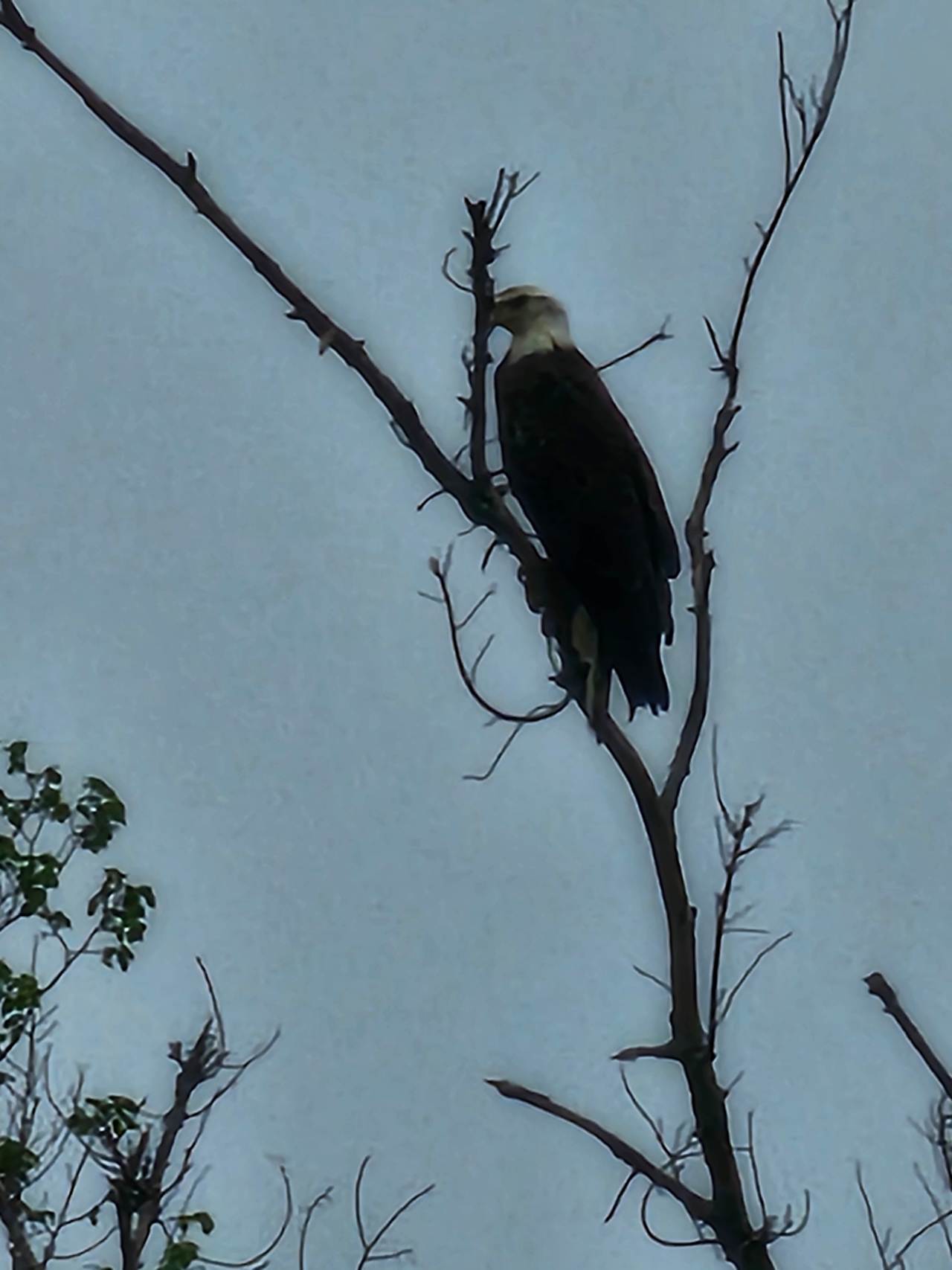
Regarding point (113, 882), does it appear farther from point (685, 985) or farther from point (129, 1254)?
point (685, 985)

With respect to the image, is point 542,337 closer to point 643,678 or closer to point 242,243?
point 643,678

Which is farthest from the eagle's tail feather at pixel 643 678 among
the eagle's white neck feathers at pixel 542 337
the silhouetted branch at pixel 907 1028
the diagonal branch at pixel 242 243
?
the silhouetted branch at pixel 907 1028

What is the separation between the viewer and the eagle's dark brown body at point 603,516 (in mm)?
3883

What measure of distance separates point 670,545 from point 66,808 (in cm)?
152

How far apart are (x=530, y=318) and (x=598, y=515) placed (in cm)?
63

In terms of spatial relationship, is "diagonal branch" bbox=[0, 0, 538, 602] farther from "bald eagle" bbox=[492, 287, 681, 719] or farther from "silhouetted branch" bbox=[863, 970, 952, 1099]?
"bald eagle" bbox=[492, 287, 681, 719]

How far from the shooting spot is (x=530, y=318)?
4.34 m

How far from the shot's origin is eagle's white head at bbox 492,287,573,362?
4.29 meters

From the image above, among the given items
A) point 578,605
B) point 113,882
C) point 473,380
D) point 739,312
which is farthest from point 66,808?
point 739,312

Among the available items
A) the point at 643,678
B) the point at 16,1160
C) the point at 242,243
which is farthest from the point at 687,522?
the point at 16,1160

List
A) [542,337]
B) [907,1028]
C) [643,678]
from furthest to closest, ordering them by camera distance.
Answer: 1. [542,337]
2. [643,678]
3. [907,1028]

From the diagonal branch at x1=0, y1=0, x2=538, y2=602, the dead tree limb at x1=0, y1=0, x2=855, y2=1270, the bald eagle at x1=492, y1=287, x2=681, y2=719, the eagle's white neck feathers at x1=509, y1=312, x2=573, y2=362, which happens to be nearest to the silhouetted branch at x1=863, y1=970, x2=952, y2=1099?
the dead tree limb at x1=0, y1=0, x2=855, y2=1270

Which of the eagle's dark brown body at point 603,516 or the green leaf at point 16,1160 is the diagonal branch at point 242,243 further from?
the green leaf at point 16,1160

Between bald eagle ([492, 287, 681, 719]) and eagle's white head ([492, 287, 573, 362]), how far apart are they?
22 cm
